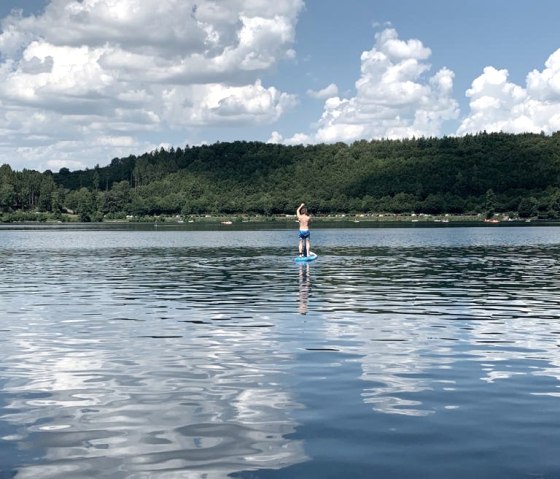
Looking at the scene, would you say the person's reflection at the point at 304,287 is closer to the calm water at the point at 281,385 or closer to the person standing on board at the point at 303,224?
the calm water at the point at 281,385

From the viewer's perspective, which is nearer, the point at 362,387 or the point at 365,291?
the point at 362,387

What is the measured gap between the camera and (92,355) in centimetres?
2261

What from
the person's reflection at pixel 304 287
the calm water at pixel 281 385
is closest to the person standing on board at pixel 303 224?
the person's reflection at pixel 304 287

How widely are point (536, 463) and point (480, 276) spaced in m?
41.4

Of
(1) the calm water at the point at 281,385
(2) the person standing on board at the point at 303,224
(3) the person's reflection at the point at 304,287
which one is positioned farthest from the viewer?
(2) the person standing on board at the point at 303,224

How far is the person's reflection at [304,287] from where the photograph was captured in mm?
34925

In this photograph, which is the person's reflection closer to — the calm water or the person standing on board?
the calm water

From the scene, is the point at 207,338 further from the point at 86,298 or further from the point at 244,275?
the point at 244,275

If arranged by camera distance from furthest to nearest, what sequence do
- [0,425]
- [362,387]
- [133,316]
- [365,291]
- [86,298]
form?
[365,291] < [86,298] < [133,316] < [362,387] < [0,425]

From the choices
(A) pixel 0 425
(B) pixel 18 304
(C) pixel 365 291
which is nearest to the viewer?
(A) pixel 0 425

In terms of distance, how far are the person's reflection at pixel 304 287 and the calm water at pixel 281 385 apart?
400mm

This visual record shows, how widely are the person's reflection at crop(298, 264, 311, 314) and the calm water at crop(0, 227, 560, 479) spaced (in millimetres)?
400

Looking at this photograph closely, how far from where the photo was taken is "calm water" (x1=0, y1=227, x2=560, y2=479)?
12.8 meters

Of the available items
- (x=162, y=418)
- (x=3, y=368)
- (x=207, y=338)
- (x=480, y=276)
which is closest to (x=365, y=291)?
(x=480, y=276)
